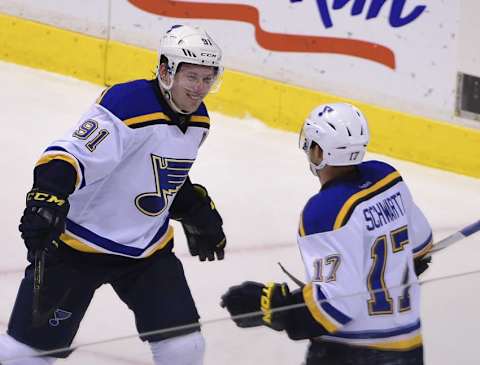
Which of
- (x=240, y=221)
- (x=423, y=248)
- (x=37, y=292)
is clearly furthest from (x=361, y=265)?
(x=240, y=221)

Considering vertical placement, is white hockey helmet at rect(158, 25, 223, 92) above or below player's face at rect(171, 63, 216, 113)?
above

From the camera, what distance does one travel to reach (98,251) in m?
2.60

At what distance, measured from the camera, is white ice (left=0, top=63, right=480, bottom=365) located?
1.91 metres

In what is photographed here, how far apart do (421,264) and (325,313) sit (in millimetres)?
577

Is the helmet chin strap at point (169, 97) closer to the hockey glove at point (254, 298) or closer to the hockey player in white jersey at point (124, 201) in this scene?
the hockey player in white jersey at point (124, 201)

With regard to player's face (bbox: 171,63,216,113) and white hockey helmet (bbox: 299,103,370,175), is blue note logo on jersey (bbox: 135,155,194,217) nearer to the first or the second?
player's face (bbox: 171,63,216,113)

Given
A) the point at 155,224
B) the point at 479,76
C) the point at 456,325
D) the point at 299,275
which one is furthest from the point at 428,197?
the point at 456,325

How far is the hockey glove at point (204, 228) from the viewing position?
2.87 metres

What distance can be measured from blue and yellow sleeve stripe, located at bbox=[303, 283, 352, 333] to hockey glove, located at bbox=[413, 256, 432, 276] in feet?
1.67

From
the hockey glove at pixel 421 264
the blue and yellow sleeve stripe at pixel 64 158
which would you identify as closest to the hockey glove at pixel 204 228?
the blue and yellow sleeve stripe at pixel 64 158

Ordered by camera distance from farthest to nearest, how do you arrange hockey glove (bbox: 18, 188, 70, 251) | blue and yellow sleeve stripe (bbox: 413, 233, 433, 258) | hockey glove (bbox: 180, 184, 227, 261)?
1. hockey glove (bbox: 180, 184, 227, 261)
2. blue and yellow sleeve stripe (bbox: 413, 233, 433, 258)
3. hockey glove (bbox: 18, 188, 70, 251)

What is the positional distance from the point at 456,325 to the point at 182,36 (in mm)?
972

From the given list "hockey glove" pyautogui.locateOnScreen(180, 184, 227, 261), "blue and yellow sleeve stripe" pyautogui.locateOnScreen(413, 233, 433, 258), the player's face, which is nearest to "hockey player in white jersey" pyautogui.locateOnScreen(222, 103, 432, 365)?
"blue and yellow sleeve stripe" pyautogui.locateOnScreen(413, 233, 433, 258)

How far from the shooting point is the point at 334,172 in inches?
88.7
